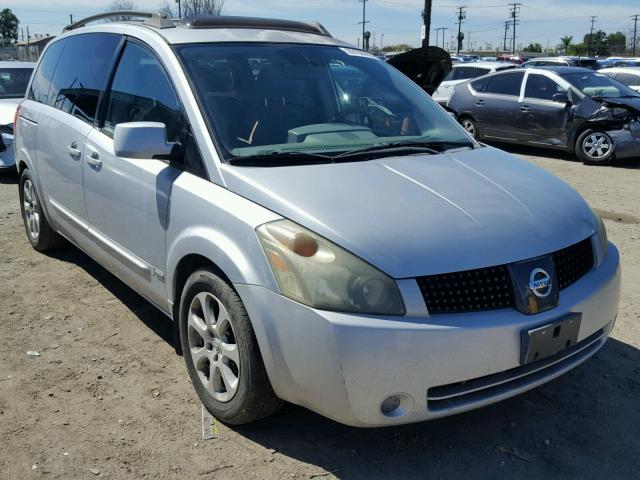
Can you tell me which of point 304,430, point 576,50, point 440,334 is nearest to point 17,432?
point 304,430

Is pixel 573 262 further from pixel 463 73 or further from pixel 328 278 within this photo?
pixel 463 73

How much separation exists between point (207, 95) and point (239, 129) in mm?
252

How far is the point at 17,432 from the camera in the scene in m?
3.03

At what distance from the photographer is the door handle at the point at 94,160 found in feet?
12.7

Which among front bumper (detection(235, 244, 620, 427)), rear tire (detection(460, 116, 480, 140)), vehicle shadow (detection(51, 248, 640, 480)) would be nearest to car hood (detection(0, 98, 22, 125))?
vehicle shadow (detection(51, 248, 640, 480))

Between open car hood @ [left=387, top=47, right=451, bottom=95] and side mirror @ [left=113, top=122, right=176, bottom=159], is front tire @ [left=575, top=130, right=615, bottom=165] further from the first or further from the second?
side mirror @ [left=113, top=122, right=176, bottom=159]

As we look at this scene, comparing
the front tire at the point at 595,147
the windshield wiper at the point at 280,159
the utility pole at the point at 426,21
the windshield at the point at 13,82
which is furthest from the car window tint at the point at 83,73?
the utility pole at the point at 426,21

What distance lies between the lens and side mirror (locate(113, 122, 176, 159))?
3.10 metres

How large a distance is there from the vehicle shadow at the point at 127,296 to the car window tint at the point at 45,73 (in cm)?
133

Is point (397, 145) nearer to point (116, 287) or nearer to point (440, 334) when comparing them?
point (440, 334)

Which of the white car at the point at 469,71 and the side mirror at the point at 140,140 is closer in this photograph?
the side mirror at the point at 140,140

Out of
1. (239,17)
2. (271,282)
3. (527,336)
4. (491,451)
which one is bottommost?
(491,451)

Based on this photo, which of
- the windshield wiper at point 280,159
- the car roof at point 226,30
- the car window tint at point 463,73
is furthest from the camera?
the car window tint at point 463,73

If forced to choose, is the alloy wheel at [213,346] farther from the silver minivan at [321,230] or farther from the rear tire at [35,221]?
the rear tire at [35,221]
